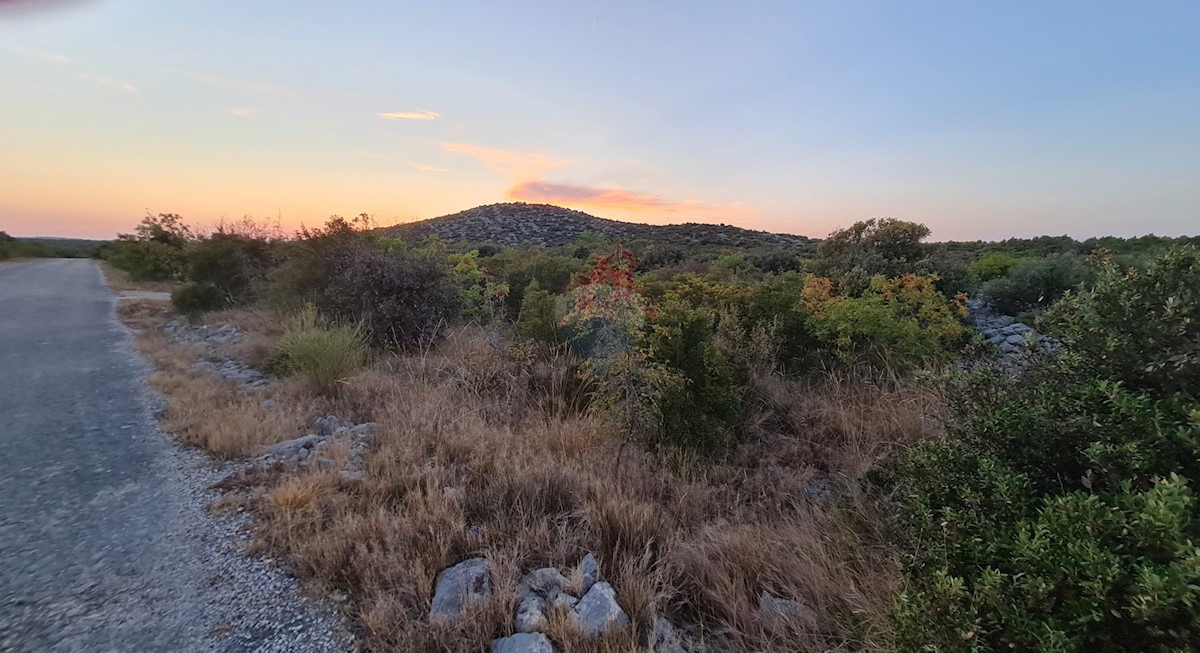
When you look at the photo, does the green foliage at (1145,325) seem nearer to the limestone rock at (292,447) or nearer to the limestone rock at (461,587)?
the limestone rock at (461,587)

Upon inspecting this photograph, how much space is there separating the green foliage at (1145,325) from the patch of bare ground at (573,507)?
1274mm

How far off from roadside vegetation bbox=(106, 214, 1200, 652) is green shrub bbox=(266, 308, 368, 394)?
0.04m

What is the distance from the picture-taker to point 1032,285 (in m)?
10.4

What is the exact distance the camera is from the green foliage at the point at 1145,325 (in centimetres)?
188

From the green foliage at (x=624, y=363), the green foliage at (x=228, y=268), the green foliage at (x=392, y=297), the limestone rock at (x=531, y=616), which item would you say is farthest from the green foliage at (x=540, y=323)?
the green foliage at (x=228, y=268)

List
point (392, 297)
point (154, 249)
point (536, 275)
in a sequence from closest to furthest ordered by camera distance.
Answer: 1. point (392, 297)
2. point (536, 275)
3. point (154, 249)

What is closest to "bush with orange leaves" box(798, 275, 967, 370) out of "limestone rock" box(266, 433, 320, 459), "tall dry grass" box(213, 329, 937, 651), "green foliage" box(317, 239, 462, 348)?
"tall dry grass" box(213, 329, 937, 651)

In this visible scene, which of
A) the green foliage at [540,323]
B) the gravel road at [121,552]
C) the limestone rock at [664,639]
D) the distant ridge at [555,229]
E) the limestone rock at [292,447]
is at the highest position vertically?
the distant ridge at [555,229]

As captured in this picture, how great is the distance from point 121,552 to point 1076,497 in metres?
4.52

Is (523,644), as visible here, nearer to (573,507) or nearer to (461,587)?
(461,587)

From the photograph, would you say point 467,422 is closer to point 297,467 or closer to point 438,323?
point 297,467

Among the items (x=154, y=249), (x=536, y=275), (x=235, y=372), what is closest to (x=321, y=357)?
(x=235, y=372)

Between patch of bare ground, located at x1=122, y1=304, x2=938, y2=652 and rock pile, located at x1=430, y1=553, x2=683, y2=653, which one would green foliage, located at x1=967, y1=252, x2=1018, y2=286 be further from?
rock pile, located at x1=430, y1=553, x2=683, y2=653

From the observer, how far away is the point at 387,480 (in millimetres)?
3529
